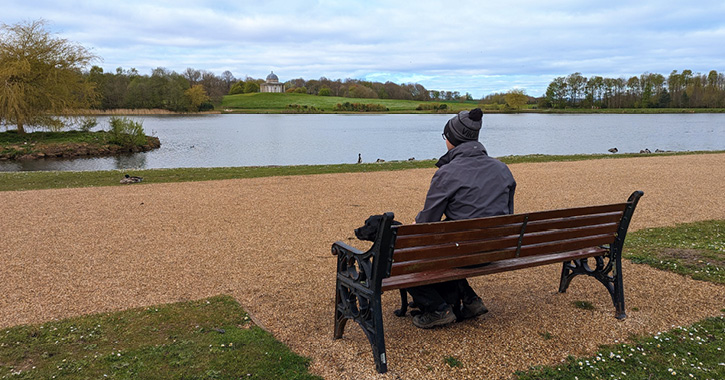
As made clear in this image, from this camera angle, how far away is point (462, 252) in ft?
12.4

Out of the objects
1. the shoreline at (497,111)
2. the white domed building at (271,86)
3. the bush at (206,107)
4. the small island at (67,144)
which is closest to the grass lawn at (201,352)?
the small island at (67,144)

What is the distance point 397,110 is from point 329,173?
88.5 meters

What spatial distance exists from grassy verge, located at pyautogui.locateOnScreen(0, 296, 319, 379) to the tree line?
11215 centimetres

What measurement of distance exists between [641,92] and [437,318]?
117m

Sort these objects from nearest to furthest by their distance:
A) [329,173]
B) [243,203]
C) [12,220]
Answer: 1. [12,220]
2. [243,203]
3. [329,173]

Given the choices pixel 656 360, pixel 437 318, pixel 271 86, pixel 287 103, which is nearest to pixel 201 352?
pixel 437 318

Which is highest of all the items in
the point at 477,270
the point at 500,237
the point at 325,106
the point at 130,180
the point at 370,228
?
the point at 325,106

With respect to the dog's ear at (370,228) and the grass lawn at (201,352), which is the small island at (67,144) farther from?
the dog's ear at (370,228)

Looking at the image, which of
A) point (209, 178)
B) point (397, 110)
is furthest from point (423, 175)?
point (397, 110)

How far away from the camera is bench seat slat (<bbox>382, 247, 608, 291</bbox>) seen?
3.62 meters

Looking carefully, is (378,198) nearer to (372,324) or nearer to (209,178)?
(209,178)

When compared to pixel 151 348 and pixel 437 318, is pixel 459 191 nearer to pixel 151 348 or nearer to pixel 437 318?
pixel 437 318

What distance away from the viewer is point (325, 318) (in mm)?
4527

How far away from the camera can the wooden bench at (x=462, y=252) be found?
11.4 ft
